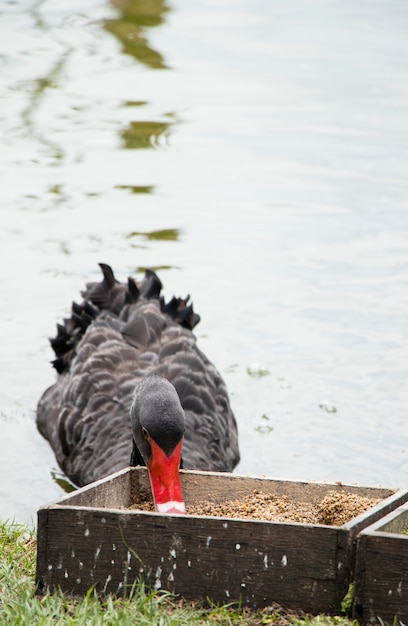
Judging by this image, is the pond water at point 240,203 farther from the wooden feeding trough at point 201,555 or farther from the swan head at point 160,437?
the wooden feeding trough at point 201,555

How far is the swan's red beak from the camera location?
3.34m

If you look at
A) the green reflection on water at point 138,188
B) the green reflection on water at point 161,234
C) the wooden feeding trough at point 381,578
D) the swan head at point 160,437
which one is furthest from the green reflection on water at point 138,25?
the wooden feeding trough at point 381,578

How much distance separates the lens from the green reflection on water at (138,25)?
45.9 feet

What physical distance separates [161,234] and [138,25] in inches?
292

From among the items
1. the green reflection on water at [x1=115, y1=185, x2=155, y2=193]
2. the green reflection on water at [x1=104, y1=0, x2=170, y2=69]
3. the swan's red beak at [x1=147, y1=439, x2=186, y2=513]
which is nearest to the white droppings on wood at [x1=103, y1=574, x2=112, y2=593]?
the swan's red beak at [x1=147, y1=439, x2=186, y2=513]

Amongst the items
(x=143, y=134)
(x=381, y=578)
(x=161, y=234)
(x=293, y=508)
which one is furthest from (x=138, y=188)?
(x=381, y=578)

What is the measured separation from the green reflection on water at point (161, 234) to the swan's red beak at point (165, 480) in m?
5.23

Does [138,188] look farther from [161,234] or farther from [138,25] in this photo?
[138,25]

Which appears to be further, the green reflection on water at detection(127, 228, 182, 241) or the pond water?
the green reflection on water at detection(127, 228, 182, 241)

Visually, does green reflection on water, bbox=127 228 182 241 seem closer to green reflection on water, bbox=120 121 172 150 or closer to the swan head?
green reflection on water, bbox=120 121 172 150

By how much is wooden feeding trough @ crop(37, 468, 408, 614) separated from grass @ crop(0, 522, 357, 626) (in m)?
0.04

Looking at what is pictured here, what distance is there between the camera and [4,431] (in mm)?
6473

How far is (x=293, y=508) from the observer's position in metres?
3.34

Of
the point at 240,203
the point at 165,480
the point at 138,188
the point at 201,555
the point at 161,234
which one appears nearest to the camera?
the point at 201,555
